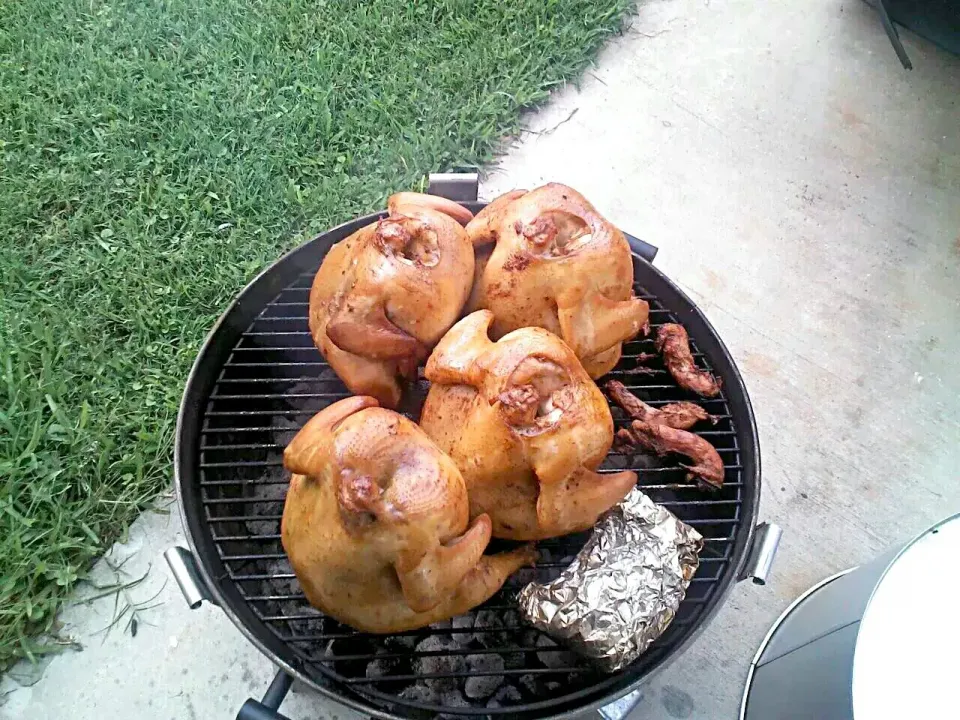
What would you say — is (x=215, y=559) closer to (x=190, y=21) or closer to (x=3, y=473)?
(x=3, y=473)

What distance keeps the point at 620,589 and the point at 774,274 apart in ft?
6.67

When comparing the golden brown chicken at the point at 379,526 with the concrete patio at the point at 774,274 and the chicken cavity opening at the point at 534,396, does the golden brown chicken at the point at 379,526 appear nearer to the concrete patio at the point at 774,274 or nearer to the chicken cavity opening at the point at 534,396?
the chicken cavity opening at the point at 534,396

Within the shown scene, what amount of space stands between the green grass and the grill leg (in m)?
1.05

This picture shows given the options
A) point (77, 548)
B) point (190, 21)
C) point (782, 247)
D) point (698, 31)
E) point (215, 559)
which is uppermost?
point (698, 31)

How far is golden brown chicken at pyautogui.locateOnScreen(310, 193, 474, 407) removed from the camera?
1.71 metres

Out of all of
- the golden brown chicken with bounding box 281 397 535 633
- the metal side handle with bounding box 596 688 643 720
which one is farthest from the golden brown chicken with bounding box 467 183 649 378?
the metal side handle with bounding box 596 688 643 720

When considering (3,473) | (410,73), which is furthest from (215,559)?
(410,73)

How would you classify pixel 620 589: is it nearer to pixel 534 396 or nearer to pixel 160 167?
pixel 534 396

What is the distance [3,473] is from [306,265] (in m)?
1.32

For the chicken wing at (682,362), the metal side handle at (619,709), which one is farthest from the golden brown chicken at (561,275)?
the metal side handle at (619,709)

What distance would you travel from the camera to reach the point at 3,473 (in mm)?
2438

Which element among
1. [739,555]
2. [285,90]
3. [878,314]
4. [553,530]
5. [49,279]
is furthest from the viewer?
[285,90]

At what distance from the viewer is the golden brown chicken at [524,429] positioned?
60.4 inches

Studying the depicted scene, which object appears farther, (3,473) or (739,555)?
(3,473)
